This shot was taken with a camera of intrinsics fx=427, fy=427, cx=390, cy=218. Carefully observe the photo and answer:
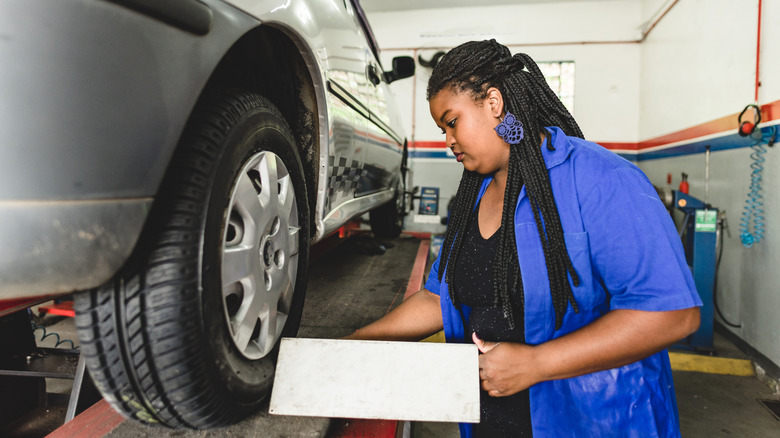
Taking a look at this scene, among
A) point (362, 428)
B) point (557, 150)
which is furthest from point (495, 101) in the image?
point (362, 428)

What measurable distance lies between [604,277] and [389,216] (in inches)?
109

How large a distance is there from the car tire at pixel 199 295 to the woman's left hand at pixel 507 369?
46cm

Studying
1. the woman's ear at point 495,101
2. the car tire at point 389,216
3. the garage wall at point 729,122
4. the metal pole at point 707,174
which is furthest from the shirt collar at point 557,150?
the metal pole at point 707,174

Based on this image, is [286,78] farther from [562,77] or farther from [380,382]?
[562,77]

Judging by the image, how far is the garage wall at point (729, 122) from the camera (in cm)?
244

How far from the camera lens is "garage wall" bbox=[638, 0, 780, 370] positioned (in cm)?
244

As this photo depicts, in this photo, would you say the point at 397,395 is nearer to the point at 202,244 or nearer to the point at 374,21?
the point at 202,244

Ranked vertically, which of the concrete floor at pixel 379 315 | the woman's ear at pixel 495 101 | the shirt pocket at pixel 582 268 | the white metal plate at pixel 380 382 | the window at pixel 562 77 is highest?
the window at pixel 562 77

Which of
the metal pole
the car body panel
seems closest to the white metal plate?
the car body panel

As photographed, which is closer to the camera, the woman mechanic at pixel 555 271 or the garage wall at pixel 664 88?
the woman mechanic at pixel 555 271

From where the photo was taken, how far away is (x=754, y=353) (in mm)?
2615

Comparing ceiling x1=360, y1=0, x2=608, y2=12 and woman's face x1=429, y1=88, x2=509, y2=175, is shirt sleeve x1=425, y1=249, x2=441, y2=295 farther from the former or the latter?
ceiling x1=360, y1=0, x2=608, y2=12

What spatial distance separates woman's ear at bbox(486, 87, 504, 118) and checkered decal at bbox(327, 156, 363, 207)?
0.51 m

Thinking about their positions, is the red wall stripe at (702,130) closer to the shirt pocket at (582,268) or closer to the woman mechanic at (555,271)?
the woman mechanic at (555,271)
